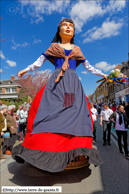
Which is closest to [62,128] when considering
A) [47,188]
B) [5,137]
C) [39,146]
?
[39,146]

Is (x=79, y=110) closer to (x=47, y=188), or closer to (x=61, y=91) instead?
(x=61, y=91)

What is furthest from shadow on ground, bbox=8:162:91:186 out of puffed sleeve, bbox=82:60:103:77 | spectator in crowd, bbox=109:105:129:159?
spectator in crowd, bbox=109:105:129:159

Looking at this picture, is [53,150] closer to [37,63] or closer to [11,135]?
[37,63]

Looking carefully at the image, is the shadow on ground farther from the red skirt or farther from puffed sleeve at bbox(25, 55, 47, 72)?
puffed sleeve at bbox(25, 55, 47, 72)

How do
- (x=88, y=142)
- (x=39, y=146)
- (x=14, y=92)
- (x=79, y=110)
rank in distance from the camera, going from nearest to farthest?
(x=39, y=146), (x=88, y=142), (x=79, y=110), (x=14, y=92)

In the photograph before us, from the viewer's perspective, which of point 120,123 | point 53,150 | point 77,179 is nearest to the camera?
point 53,150

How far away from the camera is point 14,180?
2.76 m

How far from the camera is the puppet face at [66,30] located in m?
3.10

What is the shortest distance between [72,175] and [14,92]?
44.2 m

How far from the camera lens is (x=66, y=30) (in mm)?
3086

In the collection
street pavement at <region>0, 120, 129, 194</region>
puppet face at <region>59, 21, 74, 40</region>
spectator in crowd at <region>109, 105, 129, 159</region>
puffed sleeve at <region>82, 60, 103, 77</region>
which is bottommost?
street pavement at <region>0, 120, 129, 194</region>

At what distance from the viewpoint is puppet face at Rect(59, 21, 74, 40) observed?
310cm

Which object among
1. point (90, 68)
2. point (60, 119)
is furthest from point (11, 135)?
point (90, 68)

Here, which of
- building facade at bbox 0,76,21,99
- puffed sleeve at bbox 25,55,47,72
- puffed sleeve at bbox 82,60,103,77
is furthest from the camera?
building facade at bbox 0,76,21,99
